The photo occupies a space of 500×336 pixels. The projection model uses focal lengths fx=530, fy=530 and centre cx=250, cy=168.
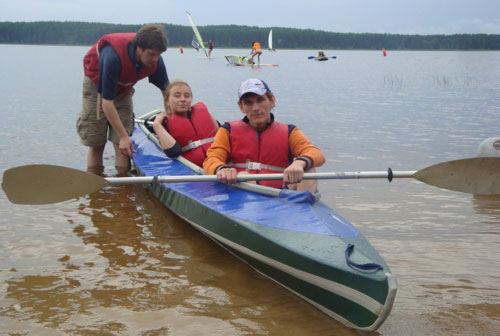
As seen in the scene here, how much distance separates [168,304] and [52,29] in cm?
11056

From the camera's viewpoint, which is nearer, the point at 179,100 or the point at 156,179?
the point at 156,179

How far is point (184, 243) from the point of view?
4484 millimetres

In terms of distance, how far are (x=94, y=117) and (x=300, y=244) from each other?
12.2ft

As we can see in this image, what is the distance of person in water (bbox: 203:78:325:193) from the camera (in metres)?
4.13

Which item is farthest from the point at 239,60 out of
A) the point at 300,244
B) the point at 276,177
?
the point at 300,244

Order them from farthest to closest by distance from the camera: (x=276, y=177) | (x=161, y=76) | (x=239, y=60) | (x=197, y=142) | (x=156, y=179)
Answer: (x=239, y=60) → (x=161, y=76) → (x=197, y=142) → (x=156, y=179) → (x=276, y=177)

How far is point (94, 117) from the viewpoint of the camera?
6012mm

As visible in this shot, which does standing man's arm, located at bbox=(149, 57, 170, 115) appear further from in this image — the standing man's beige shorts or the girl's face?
the girl's face

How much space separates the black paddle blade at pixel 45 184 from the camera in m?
4.08

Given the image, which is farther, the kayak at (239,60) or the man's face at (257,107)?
the kayak at (239,60)

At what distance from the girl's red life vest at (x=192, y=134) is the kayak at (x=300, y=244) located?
80 cm

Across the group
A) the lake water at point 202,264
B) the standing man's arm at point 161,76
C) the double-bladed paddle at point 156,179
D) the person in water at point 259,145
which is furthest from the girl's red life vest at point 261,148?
the standing man's arm at point 161,76

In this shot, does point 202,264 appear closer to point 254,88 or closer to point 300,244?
point 300,244

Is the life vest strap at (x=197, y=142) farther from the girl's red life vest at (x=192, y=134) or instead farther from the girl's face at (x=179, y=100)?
the girl's face at (x=179, y=100)
